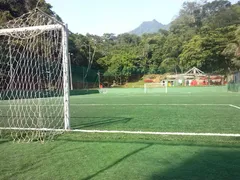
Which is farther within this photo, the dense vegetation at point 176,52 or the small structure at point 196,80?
the dense vegetation at point 176,52

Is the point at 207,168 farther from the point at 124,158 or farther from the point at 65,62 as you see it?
the point at 65,62

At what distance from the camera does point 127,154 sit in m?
4.03

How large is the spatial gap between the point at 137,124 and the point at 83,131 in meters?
1.61

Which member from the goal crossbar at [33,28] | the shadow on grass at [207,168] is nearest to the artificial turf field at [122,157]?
the shadow on grass at [207,168]

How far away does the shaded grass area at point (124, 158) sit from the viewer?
10.6 ft

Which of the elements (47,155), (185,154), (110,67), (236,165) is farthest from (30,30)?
(110,67)

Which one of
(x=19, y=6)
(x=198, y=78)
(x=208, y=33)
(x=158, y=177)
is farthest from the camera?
(x=208, y=33)

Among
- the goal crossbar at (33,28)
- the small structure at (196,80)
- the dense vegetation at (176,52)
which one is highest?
the dense vegetation at (176,52)

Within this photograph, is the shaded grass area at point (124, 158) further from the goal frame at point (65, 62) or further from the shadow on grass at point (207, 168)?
the goal frame at point (65, 62)

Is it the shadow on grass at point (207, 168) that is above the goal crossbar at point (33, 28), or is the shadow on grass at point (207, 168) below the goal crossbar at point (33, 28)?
below

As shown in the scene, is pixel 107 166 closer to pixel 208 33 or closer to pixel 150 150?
pixel 150 150

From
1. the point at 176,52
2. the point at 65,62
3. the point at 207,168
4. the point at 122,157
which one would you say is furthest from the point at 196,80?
the point at 207,168

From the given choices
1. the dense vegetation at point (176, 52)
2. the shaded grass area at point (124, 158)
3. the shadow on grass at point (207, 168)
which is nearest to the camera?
the shadow on grass at point (207, 168)

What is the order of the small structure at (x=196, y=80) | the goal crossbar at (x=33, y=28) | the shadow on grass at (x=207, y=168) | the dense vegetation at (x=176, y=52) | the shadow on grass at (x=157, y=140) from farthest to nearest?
the dense vegetation at (x=176, y=52), the small structure at (x=196, y=80), the goal crossbar at (x=33, y=28), the shadow on grass at (x=157, y=140), the shadow on grass at (x=207, y=168)
